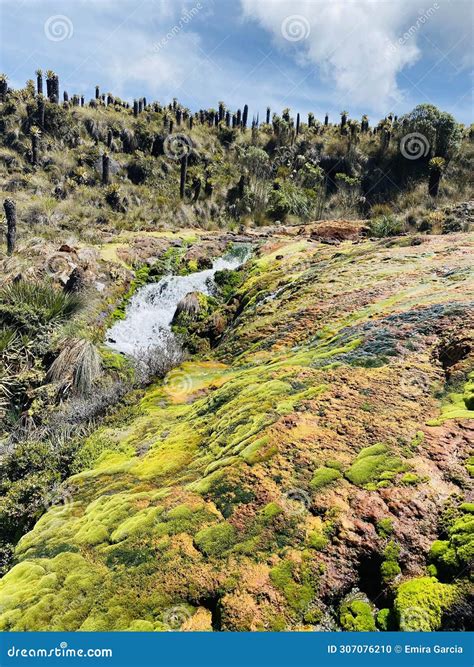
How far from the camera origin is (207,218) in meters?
23.8

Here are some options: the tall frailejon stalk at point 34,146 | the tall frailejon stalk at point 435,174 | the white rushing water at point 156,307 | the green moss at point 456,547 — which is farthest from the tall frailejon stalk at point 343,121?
the green moss at point 456,547

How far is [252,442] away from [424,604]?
1948mm

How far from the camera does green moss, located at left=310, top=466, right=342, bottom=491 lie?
3.39 meters

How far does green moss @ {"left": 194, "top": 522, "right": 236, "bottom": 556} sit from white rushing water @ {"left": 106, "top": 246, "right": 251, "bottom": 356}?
6687 mm

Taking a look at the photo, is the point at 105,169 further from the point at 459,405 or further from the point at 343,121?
the point at 459,405

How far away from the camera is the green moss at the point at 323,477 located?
11.1ft

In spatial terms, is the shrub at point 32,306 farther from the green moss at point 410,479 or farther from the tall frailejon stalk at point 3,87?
the tall frailejon stalk at point 3,87

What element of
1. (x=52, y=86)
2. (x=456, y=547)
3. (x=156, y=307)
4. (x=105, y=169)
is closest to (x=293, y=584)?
(x=456, y=547)

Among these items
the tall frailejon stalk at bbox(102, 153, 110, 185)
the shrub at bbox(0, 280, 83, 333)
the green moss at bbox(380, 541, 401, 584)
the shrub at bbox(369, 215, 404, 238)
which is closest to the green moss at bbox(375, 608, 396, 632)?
the green moss at bbox(380, 541, 401, 584)

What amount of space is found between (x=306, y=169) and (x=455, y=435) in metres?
28.7

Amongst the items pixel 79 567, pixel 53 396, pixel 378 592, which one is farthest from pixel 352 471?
pixel 53 396

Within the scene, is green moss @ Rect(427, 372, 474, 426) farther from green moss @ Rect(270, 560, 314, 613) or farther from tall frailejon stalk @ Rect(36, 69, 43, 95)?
tall frailejon stalk @ Rect(36, 69, 43, 95)

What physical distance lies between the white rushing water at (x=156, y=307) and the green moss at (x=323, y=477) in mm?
6825

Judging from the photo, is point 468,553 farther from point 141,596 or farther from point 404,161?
point 404,161
